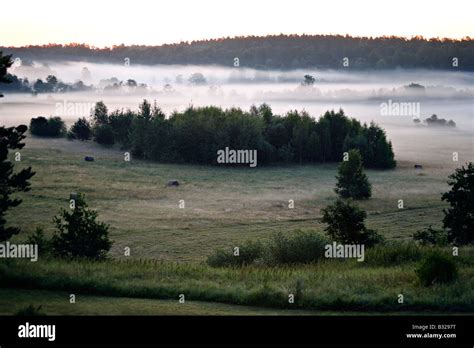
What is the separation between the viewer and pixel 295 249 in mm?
34844

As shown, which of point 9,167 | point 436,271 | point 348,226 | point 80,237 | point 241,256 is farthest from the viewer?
point 241,256

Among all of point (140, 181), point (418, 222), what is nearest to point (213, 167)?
point (140, 181)

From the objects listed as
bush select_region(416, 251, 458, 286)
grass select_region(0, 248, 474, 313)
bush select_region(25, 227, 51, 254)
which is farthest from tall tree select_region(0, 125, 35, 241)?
bush select_region(416, 251, 458, 286)

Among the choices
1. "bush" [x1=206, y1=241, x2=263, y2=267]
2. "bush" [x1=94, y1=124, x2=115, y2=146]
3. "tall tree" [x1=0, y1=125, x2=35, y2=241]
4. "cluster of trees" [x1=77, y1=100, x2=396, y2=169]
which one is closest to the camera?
"tall tree" [x1=0, y1=125, x2=35, y2=241]

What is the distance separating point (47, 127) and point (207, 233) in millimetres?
76642

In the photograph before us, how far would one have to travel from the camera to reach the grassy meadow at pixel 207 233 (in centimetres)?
1973

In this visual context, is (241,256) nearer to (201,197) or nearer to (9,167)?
(9,167)

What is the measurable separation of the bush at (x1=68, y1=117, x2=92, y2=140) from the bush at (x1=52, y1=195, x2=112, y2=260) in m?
99.4

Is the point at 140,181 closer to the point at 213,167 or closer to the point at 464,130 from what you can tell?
the point at 213,167

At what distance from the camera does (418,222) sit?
66.9 metres

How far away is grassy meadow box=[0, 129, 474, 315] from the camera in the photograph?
1973 cm

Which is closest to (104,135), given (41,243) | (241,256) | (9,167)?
(241,256)

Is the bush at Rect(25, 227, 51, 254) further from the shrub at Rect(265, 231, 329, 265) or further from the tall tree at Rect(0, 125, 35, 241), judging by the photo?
the shrub at Rect(265, 231, 329, 265)
